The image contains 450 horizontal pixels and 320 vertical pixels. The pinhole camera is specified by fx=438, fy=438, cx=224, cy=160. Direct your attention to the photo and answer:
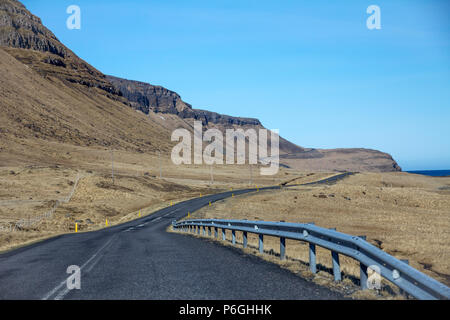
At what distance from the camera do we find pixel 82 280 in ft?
27.9

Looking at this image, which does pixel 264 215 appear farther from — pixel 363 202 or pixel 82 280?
pixel 82 280

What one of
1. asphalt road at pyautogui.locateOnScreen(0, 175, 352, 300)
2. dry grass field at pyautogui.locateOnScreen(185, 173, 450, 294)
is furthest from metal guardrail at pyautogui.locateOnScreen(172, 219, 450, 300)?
asphalt road at pyautogui.locateOnScreen(0, 175, 352, 300)

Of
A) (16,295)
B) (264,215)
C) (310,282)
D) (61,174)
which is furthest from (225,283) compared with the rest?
(61,174)

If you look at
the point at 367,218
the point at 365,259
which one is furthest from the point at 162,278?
the point at 367,218

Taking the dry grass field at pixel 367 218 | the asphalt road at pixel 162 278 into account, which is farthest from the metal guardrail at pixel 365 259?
the asphalt road at pixel 162 278

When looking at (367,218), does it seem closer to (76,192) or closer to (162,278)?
(162,278)

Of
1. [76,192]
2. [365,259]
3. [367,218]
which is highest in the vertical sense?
[365,259]

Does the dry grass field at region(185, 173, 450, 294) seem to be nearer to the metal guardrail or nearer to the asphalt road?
the metal guardrail

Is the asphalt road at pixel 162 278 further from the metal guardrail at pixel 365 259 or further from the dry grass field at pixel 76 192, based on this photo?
the dry grass field at pixel 76 192

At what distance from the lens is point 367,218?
1305 inches

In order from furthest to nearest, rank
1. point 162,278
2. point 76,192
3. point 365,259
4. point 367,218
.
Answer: point 76,192 < point 367,218 < point 162,278 < point 365,259

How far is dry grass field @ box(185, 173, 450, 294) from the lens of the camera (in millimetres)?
14578

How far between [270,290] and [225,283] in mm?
966

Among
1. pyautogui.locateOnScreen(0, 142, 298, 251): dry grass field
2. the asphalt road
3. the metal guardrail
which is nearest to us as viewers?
the metal guardrail
